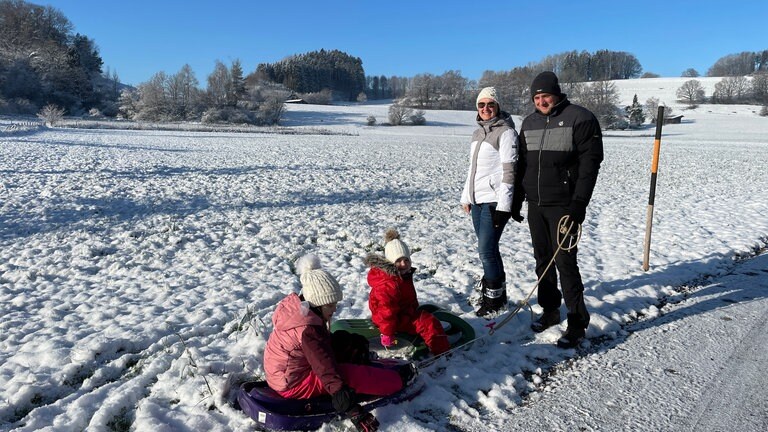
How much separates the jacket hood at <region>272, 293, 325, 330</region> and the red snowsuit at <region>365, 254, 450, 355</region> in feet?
3.55

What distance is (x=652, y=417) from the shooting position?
3.44 meters

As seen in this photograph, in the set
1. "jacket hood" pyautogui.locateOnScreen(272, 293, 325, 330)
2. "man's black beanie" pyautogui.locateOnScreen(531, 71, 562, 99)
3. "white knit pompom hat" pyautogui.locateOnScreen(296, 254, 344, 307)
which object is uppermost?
"man's black beanie" pyautogui.locateOnScreen(531, 71, 562, 99)

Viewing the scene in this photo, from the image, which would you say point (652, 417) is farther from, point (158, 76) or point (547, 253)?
point (158, 76)

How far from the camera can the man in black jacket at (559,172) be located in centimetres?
431

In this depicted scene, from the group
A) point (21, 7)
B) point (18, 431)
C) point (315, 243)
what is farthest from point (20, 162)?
point (21, 7)

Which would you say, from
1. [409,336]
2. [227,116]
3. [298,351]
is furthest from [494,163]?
[227,116]

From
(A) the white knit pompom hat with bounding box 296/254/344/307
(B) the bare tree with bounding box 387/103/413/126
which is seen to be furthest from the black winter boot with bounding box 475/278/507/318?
(B) the bare tree with bounding box 387/103/413/126

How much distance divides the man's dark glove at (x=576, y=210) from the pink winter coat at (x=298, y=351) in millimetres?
2507

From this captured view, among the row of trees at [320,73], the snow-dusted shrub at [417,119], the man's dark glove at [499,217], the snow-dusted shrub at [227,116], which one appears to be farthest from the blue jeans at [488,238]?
the row of trees at [320,73]

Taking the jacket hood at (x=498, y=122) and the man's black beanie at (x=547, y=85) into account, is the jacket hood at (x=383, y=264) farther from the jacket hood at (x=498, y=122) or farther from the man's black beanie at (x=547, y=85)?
the man's black beanie at (x=547, y=85)

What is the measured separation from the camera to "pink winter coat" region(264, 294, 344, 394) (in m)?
3.26

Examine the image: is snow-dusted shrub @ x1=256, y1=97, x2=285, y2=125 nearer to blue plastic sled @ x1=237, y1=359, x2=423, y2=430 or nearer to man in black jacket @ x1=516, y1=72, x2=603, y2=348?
man in black jacket @ x1=516, y1=72, x2=603, y2=348

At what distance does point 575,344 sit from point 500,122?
7.45 feet

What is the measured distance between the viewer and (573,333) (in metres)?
4.60
